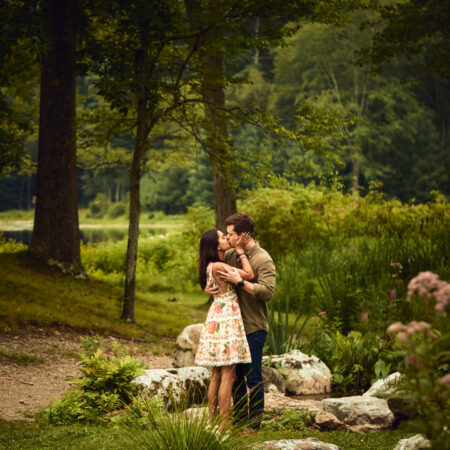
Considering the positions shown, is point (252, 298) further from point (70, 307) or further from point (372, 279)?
point (70, 307)

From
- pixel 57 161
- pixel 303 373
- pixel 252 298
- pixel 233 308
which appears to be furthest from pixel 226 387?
pixel 57 161

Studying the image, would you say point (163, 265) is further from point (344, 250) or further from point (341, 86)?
point (341, 86)

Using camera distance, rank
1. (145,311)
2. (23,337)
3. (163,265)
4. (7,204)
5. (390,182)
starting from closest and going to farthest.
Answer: (23,337) → (145,311) → (163,265) → (390,182) → (7,204)

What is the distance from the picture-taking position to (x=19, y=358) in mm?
7477

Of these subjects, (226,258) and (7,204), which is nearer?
(226,258)

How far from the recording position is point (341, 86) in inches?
1666

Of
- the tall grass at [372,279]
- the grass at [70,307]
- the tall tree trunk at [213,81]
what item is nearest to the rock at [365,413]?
the tall grass at [372,279]

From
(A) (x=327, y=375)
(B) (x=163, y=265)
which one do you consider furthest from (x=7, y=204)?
(A) (x=327, y=375)

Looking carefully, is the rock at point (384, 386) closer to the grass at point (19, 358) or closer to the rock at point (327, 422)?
the rock at point (327, 422)

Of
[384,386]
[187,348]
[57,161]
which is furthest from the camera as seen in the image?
[57,161]

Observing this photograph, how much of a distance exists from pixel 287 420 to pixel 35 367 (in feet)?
11.6

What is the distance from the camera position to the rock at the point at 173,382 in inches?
222

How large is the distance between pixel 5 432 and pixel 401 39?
11276 millimetres

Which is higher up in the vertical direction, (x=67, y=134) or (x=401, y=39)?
(x=401, y=39)
